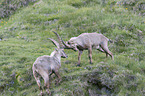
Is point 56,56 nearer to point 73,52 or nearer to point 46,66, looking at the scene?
point 46,66

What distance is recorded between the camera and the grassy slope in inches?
339

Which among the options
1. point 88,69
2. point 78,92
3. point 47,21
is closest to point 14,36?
point 47,21

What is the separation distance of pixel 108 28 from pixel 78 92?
8078 mm

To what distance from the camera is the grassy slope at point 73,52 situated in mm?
8617

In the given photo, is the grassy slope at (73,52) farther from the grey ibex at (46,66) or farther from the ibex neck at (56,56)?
the ibex neck at (56,56)

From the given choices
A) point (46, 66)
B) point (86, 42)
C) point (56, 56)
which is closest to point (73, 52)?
point (86, 42)

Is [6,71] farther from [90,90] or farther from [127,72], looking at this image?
[127,72]

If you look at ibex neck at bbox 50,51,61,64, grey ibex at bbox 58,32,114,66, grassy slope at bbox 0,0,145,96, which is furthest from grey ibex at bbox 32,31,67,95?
grassy slope at bbox 0,0,145,96

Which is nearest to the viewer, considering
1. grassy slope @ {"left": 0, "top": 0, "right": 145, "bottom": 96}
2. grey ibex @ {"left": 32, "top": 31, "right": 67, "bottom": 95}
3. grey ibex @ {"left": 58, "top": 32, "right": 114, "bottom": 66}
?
grey ibex @ {"left": 32, "top": 31, "right": 67, "bottom": 95}

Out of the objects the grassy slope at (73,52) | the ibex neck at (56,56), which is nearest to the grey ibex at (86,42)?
the ibex neck at (56,56)

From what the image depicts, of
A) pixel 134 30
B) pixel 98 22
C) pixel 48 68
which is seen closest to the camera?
pixel 48 68

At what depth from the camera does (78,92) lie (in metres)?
8.02

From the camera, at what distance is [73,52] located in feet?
41.9

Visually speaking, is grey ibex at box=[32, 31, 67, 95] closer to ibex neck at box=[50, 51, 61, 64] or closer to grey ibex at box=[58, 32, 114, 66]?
ibex neck at box=[50, 51, 61, 64]
